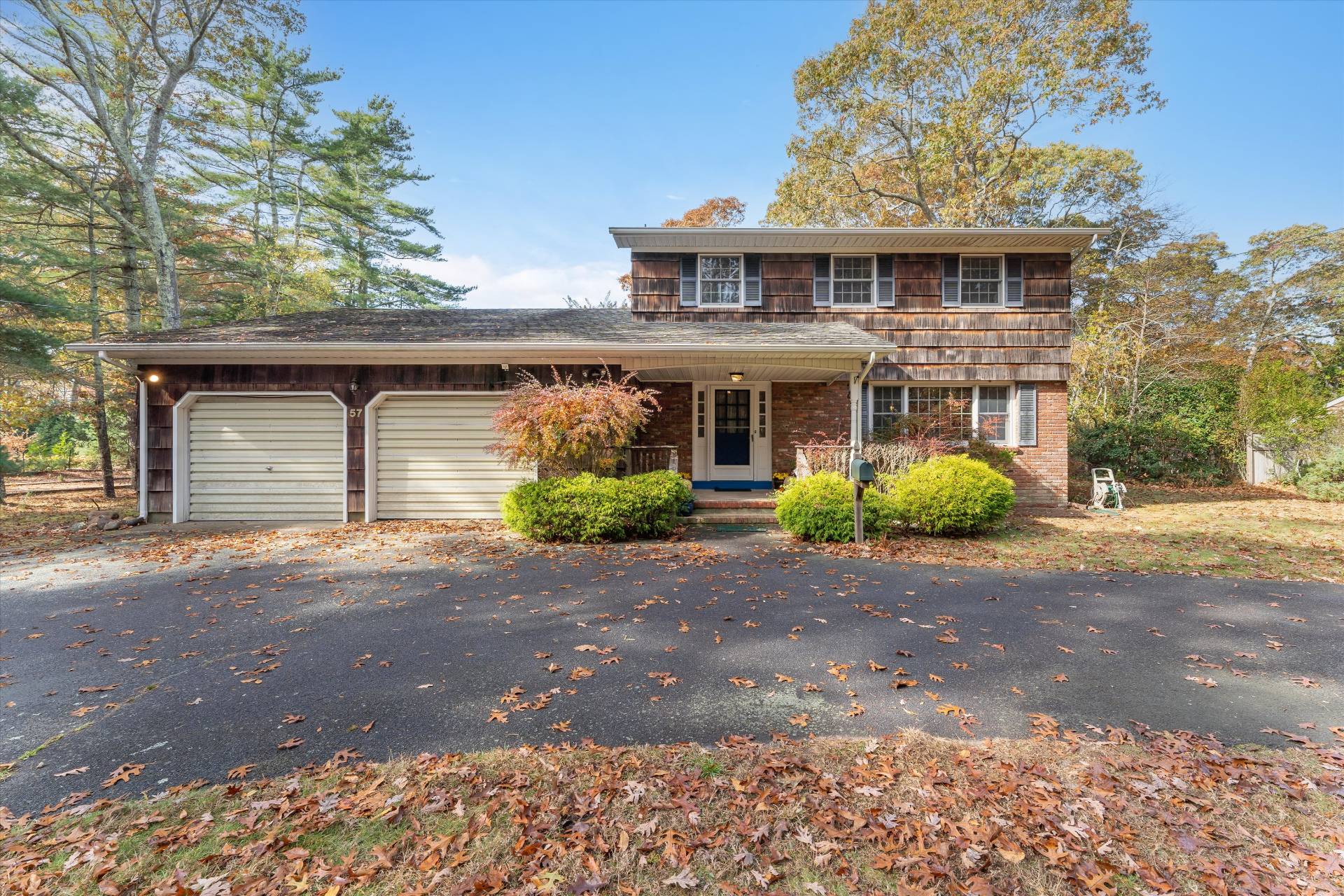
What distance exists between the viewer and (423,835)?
212 cm

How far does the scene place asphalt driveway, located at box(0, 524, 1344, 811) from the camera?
2895mm

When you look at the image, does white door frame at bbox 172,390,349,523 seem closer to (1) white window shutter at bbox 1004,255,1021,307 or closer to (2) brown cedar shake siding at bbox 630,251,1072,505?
(2) brown cedar shake siding at bbox 630,251,1072,505

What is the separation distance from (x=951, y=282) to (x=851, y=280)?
208cm

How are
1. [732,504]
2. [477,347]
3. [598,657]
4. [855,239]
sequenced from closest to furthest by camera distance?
1. [598,657]
2. [477,347]
3. [732,504]
4. [855,239]

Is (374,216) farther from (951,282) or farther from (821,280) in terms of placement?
(951,282)

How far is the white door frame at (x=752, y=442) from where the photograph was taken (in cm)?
1148

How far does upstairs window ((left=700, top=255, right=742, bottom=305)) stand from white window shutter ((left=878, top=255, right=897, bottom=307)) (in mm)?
2986

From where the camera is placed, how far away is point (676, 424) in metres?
11.4

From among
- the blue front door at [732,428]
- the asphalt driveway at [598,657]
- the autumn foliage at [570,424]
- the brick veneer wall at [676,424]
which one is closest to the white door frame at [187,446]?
the asphalt driveway at [598,657]

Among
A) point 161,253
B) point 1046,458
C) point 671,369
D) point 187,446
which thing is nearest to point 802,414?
point 671,369

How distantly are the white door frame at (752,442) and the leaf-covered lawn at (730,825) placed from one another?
884cm

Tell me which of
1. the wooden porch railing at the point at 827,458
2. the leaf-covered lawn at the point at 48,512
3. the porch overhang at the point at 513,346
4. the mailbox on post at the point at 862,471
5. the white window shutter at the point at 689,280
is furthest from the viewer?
the white window shutter at the point at 689,280

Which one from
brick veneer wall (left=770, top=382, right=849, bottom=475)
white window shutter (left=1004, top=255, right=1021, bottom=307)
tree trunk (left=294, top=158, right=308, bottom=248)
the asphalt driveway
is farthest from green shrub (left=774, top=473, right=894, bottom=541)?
tree trunk (left=294, top=158, right=308, bottom=248)

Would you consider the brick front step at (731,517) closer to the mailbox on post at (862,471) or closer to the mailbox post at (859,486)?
the mailbox post at (859,486)
